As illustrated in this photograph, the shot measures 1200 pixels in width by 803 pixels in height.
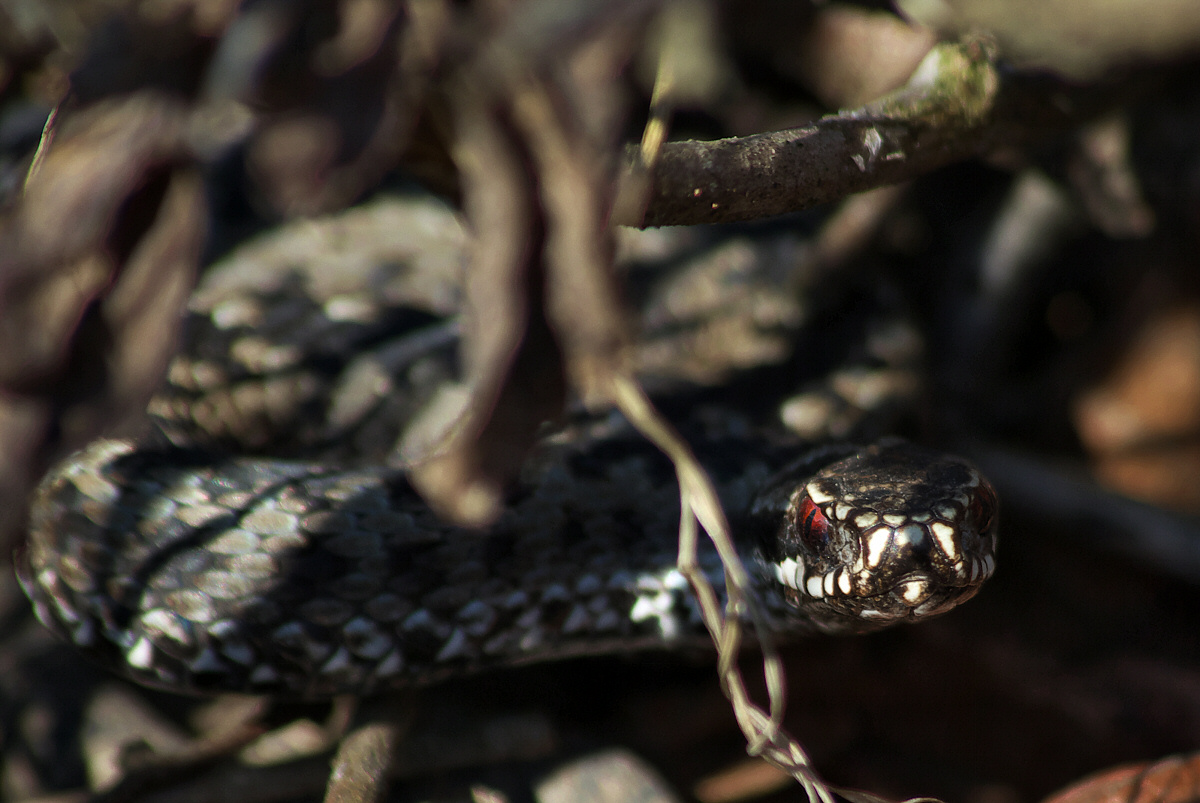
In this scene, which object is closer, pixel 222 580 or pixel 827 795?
pixel 827 795

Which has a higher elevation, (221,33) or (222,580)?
(221,33)

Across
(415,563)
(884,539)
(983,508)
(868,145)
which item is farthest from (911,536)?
(415,563)

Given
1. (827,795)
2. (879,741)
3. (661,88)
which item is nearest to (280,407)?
(661,88)

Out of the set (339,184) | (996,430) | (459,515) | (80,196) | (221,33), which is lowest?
(996,430)

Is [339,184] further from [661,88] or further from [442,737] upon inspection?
[442,737]

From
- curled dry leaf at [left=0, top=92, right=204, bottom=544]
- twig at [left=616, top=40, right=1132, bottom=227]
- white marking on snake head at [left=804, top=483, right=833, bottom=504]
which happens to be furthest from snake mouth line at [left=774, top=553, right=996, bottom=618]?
curled dry leaf at [left=0, top=92, right=204, bottom=544]

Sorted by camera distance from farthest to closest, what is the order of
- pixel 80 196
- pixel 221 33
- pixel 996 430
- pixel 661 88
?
pixel 996 430 < pixel 221 33 < pixel 80 196 < pixel 661 88

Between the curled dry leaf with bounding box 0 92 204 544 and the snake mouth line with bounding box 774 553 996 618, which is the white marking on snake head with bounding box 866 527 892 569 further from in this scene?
the curled dry leaf with bounding box 0 92 204 544

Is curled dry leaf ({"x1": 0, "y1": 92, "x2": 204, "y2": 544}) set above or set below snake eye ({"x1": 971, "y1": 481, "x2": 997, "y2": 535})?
above
